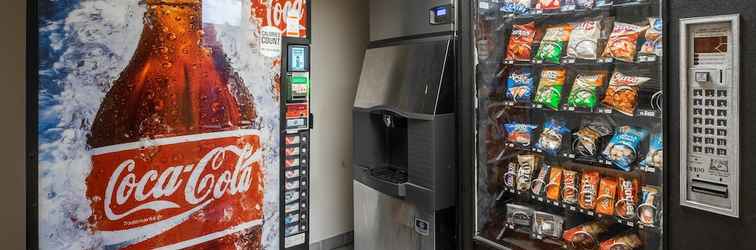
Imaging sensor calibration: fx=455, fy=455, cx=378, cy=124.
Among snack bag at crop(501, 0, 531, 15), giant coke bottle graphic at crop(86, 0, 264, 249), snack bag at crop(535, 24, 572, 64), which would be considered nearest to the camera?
giant coke bottle graphic at crop(86, 0, 264, 249)

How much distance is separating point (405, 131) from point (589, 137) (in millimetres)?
981

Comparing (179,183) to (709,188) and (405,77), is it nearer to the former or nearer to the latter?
(405,77)

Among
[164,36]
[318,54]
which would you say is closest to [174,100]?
[164,36]

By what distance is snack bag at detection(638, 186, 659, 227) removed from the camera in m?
1.68

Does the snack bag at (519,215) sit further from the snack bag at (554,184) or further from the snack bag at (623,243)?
the snack bag at (623,243)

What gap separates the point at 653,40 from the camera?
5.51ft

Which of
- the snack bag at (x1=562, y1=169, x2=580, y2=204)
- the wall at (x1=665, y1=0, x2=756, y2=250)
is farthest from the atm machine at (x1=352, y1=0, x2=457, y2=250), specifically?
the wall at (x1=665, y1=0, x2=756, y2=250)

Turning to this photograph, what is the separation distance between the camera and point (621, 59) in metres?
1.78

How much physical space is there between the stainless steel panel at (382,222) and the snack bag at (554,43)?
0.96 meters

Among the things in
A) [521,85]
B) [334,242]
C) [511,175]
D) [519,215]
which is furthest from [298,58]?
[334,242]

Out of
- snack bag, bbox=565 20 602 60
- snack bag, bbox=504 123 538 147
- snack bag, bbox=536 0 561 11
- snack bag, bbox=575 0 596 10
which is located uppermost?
snack bag, bbox=536 0 561 11

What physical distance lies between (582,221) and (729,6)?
1095 mm

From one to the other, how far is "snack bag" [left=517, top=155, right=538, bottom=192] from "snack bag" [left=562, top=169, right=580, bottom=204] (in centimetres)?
17

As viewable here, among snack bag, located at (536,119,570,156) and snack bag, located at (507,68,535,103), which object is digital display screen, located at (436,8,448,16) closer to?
snack bag, located at (507,68,535,103)
